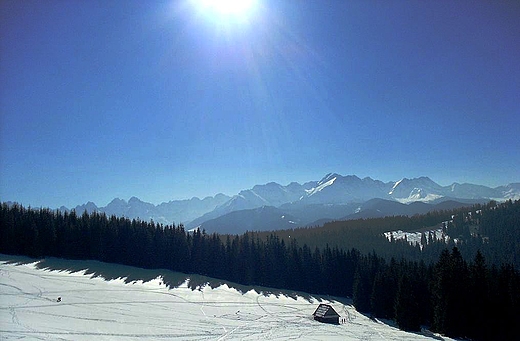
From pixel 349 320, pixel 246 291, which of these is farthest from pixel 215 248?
pixel 349 320

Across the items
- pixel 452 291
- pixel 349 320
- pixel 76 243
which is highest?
pixel 76 243

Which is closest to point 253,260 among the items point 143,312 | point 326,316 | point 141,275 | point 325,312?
point 141,275

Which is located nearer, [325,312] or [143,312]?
[143,312]

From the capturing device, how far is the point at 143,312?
49.5 meters

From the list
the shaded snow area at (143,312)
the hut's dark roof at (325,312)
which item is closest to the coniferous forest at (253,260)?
the shaded snow area at (143,312)

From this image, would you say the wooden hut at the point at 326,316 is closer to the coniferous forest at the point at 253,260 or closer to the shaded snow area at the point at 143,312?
the shaded snow area at the point at 143,312

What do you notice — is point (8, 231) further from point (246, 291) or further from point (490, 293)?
point (490, 293)

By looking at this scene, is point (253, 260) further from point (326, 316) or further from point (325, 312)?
point (326, 316)

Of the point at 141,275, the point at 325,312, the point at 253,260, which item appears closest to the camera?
the point at 325,312

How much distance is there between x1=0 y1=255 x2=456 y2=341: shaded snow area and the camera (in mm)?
37156

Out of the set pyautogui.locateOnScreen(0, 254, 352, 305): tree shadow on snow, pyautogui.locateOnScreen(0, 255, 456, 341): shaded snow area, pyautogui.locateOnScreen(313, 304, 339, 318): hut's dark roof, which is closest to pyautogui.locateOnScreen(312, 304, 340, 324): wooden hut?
pyautogui.locateOnScreen(313, 304, 339, 318): hut's dark roof

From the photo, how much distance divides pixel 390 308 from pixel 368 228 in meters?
132

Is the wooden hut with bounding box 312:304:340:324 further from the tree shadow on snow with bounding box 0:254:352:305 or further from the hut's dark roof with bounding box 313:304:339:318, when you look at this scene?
the tree shadow on snow with bounding box 0:254:352:305

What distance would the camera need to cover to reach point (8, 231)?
268ft
